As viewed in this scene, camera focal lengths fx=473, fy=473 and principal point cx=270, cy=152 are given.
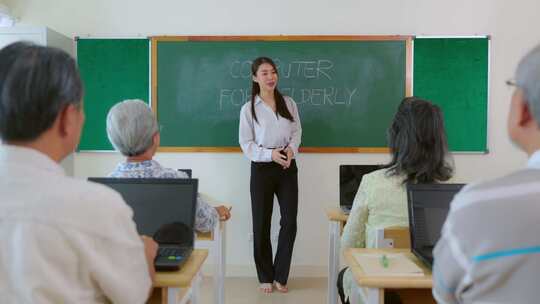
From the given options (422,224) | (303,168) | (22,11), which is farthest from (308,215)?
(22,11)

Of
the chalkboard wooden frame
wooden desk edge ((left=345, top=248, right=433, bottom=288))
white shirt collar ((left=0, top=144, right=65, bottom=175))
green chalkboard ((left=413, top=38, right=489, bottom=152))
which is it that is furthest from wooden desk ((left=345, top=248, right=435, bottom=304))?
green chalkboard ((left=413, top=38, right=489, bottom=152))

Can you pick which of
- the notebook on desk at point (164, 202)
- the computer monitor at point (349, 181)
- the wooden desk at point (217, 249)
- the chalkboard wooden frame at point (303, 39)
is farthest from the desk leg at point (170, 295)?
the chalkboard wooden frame at point (303, 39)

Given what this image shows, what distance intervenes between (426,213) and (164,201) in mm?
954

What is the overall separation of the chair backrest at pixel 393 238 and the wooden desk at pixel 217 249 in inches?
38.4

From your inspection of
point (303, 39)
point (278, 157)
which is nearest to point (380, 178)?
point (278, 157)

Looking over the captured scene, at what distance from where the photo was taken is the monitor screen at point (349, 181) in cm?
343

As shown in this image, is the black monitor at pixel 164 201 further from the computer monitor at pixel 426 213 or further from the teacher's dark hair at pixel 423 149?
the teacher's dark hair at pixel 423 149

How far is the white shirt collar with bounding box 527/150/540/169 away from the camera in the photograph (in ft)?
3.18

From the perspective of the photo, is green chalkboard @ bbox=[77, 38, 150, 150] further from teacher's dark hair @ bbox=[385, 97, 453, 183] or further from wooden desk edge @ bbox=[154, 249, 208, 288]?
wooden desk edge @ bbox=[154, 249, 208, 288]

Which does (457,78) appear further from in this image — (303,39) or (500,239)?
(500,239)

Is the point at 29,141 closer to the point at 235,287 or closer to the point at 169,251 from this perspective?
the point at 169,251

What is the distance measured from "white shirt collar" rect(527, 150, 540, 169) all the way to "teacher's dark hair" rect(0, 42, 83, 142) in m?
1.02

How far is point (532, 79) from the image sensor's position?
918 millimetres

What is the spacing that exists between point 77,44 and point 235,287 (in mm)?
2535
